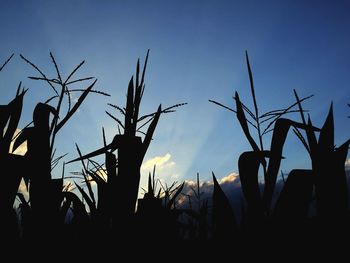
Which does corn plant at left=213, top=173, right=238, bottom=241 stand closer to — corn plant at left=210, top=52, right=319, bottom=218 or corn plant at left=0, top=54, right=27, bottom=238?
corn plant at left=210, top=52, right=319, bottom=218

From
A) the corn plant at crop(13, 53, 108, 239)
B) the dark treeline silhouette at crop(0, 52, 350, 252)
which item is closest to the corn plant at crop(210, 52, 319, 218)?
the dark treeline silhouette at crop(0, 52, 350, 252)

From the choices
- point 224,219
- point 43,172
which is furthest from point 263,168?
point 43,172

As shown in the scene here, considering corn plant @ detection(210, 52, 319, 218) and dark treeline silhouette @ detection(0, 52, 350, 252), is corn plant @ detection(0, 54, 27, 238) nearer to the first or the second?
dark treeline silhouette @ detection(0, 52, 350, 252)

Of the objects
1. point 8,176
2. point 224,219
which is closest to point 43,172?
point 8,176

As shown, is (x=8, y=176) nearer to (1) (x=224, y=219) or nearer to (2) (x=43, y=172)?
(2) (x=43, y=172)

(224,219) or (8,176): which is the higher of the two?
(8,176)

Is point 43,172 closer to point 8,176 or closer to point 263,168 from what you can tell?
point 8,176

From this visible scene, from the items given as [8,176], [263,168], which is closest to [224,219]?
[263,168]

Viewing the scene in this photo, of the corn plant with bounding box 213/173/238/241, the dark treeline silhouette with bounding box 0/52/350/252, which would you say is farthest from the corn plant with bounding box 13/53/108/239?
the corn plant with bounding box 213/173/238/241

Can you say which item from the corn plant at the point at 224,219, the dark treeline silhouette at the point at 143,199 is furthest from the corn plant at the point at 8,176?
the corn plant at the point at 224,219

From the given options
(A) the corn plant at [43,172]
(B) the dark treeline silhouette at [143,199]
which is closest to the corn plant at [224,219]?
(B) the dark treeline silhouette at [143,199]

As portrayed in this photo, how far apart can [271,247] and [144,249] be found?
25.5 inches

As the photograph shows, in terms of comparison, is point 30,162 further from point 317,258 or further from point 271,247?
point 317,258

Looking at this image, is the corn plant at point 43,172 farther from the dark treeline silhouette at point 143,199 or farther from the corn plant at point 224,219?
the corn plant at point 224,219
